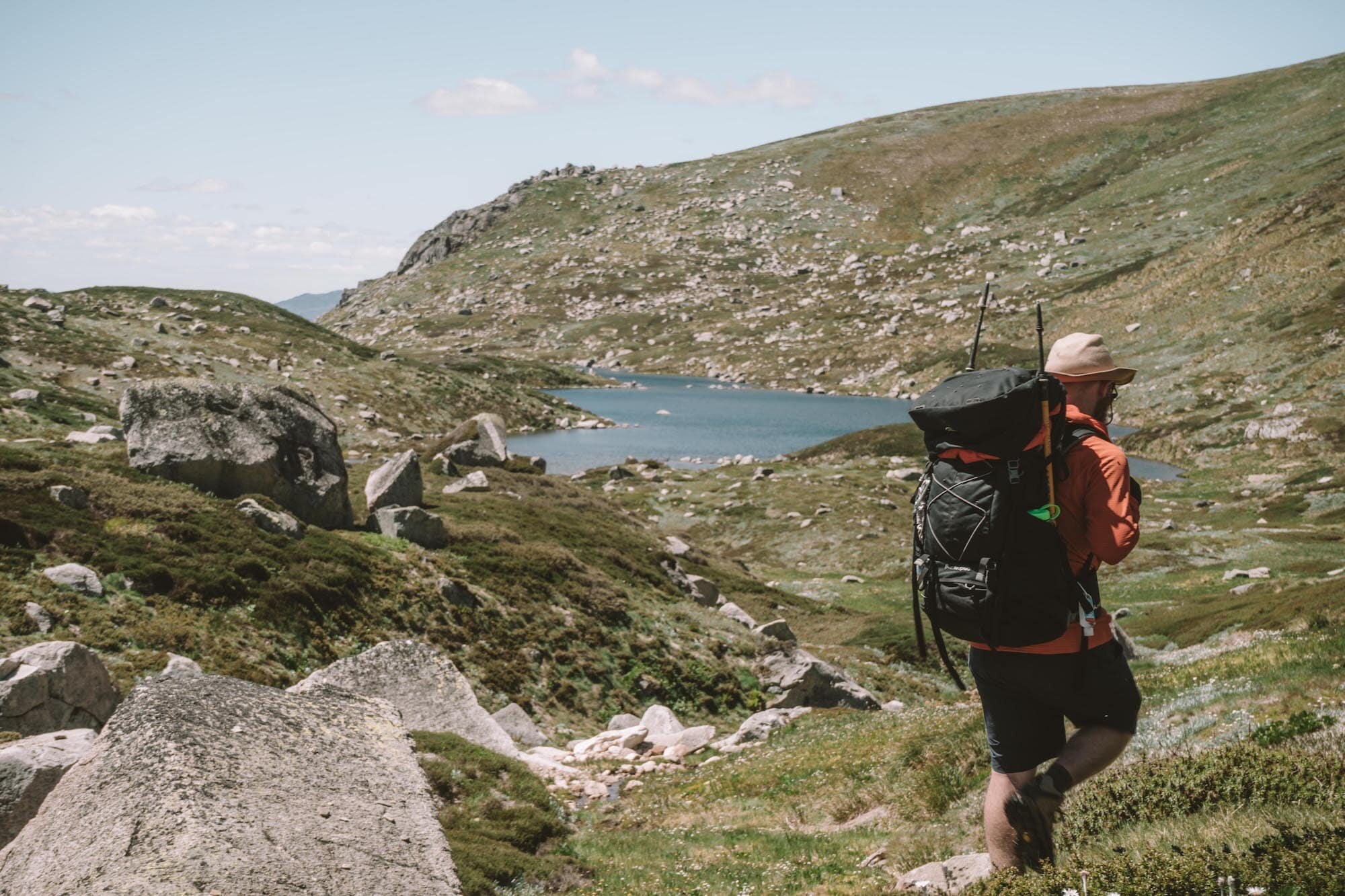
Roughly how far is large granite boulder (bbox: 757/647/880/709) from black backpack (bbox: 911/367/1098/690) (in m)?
24.2

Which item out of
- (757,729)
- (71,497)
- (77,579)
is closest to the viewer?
(77,579)

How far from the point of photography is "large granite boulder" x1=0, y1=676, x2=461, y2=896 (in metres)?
8.80

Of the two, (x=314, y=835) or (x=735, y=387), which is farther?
(x=735, y=387)

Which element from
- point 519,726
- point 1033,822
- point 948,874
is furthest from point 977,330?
point 519,726

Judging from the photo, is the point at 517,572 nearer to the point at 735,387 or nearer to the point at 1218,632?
the point at 1218,632

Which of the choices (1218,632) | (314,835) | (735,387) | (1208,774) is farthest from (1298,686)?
(735,387)

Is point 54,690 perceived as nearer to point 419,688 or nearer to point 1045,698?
point 419,688

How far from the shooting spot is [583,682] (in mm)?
29969

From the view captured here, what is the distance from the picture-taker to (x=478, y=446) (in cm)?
5203

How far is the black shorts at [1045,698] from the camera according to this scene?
268 inches

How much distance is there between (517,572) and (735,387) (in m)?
151

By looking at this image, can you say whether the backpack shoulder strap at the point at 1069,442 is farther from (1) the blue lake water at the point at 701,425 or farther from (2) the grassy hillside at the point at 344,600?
(1) the blue lake water at the point at 701,425

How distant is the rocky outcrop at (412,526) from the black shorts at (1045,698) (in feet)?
91.2

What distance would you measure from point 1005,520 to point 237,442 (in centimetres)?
2808
